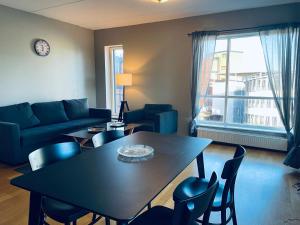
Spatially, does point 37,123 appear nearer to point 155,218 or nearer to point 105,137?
point 105,137

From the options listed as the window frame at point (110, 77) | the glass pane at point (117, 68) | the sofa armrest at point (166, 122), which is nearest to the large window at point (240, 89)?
the sofa armrest at point (166, 122)

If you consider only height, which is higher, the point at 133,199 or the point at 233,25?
the point at 233,25

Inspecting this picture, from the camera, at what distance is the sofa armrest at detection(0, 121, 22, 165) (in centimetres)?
319

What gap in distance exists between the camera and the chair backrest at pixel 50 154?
156 cm

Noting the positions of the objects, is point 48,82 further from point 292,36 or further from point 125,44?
point 292,36

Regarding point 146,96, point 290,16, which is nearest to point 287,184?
point 290,16

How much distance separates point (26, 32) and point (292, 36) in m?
4.64

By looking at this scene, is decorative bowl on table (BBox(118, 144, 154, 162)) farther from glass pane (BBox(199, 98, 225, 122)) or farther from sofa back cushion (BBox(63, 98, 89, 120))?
sofa back cushion (BBox(63, 98, 89, 120))

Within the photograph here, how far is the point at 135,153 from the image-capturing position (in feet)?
5.41

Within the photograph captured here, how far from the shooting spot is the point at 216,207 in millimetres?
1527

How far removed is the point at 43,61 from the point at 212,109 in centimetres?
358

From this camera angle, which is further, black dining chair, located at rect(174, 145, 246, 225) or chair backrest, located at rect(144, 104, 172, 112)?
chair backrest, located at rect(144, 104, 172, 112)

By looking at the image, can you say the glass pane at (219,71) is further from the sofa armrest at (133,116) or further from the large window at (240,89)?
the sofa armrest at (133,116)

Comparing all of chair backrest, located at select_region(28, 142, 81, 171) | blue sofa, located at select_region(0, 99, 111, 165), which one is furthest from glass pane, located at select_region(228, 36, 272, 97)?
chair backrest, located at select_region(28, 142, 81, 171)
